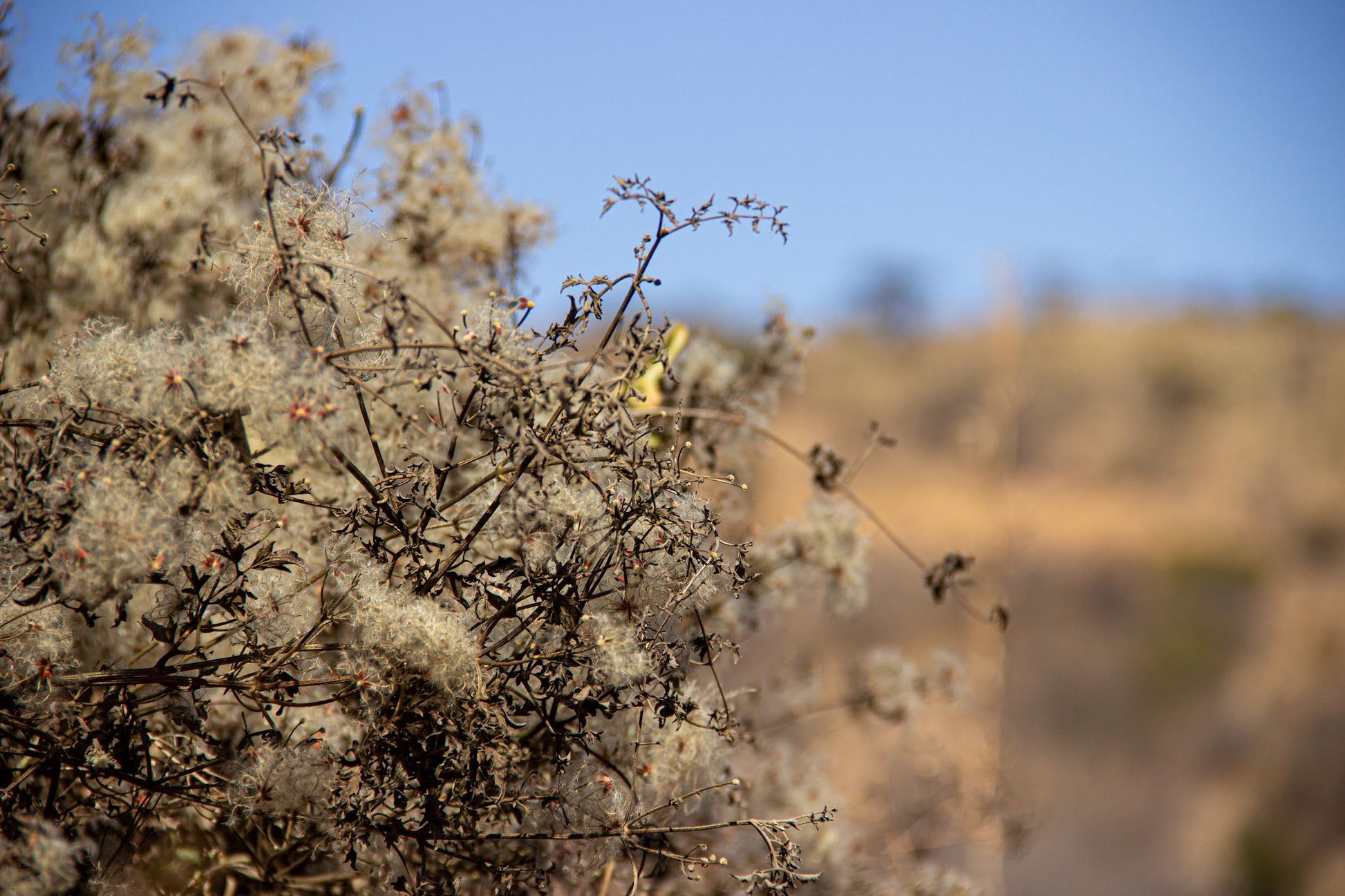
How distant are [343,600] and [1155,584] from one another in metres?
19.9

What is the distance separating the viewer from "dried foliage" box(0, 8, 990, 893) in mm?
1431

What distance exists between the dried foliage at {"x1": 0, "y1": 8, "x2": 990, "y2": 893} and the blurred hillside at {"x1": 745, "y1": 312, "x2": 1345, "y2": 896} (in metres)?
6.82

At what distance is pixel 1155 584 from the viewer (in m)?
19.0

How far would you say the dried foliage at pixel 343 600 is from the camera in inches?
56.3

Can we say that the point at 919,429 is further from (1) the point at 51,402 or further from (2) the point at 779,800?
(1) the point at 51,402

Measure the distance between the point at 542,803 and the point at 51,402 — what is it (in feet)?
3.22

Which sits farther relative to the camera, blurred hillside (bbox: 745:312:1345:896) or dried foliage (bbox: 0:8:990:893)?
blurred hillside (bbox: 745:312:1345:896)

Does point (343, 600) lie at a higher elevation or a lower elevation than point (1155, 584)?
lower

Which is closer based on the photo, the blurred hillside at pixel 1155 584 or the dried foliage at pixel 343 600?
the dried foliage at pixel 343 600

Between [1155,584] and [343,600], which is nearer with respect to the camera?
[343,600]

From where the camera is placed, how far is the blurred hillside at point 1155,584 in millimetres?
15008

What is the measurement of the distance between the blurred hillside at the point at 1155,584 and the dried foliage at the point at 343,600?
682 centimetres

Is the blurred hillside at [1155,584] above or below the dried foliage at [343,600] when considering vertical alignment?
above

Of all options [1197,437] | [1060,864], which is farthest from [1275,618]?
[1060,864]
